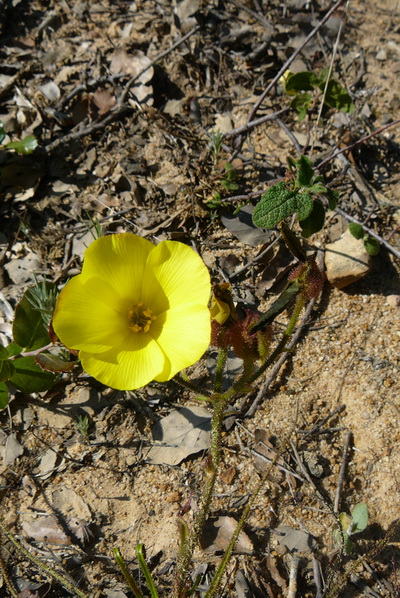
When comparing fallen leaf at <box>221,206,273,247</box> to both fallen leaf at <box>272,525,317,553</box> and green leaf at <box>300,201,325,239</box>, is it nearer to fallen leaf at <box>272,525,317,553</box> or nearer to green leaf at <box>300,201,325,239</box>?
green leaf at <box>300,201,325,239</box>

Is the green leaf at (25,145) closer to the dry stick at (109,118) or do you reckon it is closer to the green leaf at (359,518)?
the dry stick at (109,118)

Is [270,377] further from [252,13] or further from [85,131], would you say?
[252,13]

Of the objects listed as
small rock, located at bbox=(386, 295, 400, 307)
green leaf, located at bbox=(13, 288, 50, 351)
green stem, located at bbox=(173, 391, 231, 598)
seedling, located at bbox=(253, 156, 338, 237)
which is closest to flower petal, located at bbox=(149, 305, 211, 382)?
green stem, located at bbox=(173, 391, 231, 598)

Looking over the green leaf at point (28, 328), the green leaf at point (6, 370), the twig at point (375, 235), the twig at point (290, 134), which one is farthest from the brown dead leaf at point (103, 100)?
the green leaf at point (6, 370)

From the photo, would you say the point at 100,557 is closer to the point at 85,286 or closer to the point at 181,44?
the point at 85,286

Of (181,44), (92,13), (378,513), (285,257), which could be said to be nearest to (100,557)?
(378,513)

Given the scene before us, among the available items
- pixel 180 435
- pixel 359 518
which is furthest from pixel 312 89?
pixel 359 518
